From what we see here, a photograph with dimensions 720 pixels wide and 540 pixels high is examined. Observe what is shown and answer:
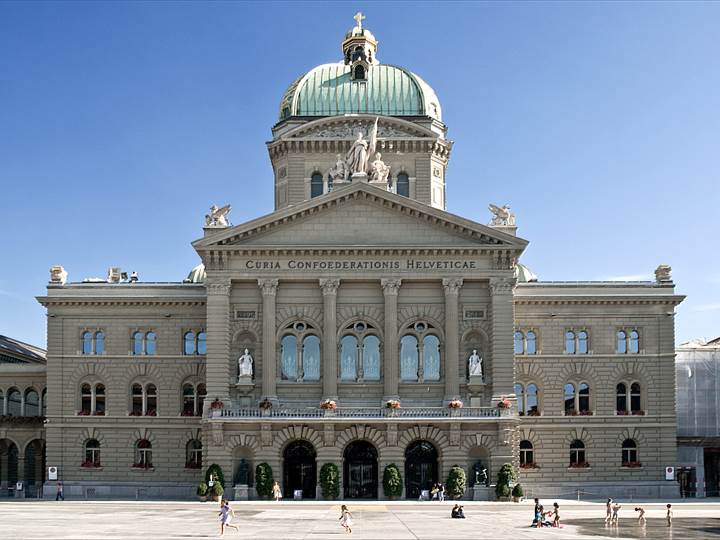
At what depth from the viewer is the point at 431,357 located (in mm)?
81438

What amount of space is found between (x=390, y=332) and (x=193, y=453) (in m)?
19.2

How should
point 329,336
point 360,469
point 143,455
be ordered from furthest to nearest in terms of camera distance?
point 143,455 → point 329,336 → point 360,469

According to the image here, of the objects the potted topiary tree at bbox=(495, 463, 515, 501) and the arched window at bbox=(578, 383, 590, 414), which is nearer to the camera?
the potted topiary tree at bbox=(495, 463, 515, 501)

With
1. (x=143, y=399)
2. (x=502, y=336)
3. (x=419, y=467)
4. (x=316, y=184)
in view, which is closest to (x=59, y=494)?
(x=143, y=399)

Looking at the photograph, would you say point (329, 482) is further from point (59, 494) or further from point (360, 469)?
point (59, 494)

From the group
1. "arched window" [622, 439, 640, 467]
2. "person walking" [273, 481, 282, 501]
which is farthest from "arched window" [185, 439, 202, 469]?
"arched window" [622, 439, 640, 467]

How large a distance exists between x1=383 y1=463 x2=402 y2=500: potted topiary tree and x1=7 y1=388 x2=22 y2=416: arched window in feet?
115

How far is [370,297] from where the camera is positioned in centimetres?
8156

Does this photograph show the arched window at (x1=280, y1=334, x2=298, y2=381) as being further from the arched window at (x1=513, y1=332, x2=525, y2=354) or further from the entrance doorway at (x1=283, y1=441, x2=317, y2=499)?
the arched window at (x1=513, y1=332, x2=525, y2=354)

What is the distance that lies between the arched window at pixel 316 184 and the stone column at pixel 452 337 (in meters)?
17.6

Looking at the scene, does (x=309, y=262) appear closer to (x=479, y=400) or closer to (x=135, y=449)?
(x=479, y=400)

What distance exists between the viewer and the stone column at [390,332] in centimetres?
8012

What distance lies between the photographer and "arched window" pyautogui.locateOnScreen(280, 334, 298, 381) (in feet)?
267

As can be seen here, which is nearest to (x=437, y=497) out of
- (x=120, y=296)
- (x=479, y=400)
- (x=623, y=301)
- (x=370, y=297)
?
(x=479, y=400)
